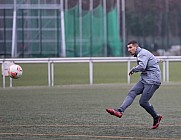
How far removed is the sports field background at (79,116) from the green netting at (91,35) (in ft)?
88.7

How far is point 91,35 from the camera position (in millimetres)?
54250

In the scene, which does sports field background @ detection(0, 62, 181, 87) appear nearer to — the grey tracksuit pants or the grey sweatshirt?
the grey tracksuit pants

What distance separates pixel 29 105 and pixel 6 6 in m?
31.3

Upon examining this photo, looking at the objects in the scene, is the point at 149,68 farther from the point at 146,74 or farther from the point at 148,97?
the point at 148,97

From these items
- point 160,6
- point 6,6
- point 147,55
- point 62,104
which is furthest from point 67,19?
point 147,55

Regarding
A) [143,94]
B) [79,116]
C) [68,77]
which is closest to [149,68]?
[143,94]

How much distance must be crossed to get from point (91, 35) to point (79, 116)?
38.2 m

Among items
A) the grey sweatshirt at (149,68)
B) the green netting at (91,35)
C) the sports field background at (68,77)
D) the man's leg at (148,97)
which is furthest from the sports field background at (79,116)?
the green netting at (91,35)

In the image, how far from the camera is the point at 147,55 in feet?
44.3

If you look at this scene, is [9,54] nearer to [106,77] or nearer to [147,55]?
[106,77]

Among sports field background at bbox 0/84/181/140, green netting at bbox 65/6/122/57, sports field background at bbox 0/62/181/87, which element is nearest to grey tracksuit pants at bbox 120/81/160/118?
sports field background at bbox 0/84/181/140

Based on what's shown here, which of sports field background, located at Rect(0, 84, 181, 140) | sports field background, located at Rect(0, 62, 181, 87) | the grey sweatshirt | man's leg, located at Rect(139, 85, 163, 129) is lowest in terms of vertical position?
sports field background, located at Rect(0, 62, 181, 87)

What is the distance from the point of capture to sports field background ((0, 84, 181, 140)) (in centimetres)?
1257

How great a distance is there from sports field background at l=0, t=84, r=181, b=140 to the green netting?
27.0 metres
